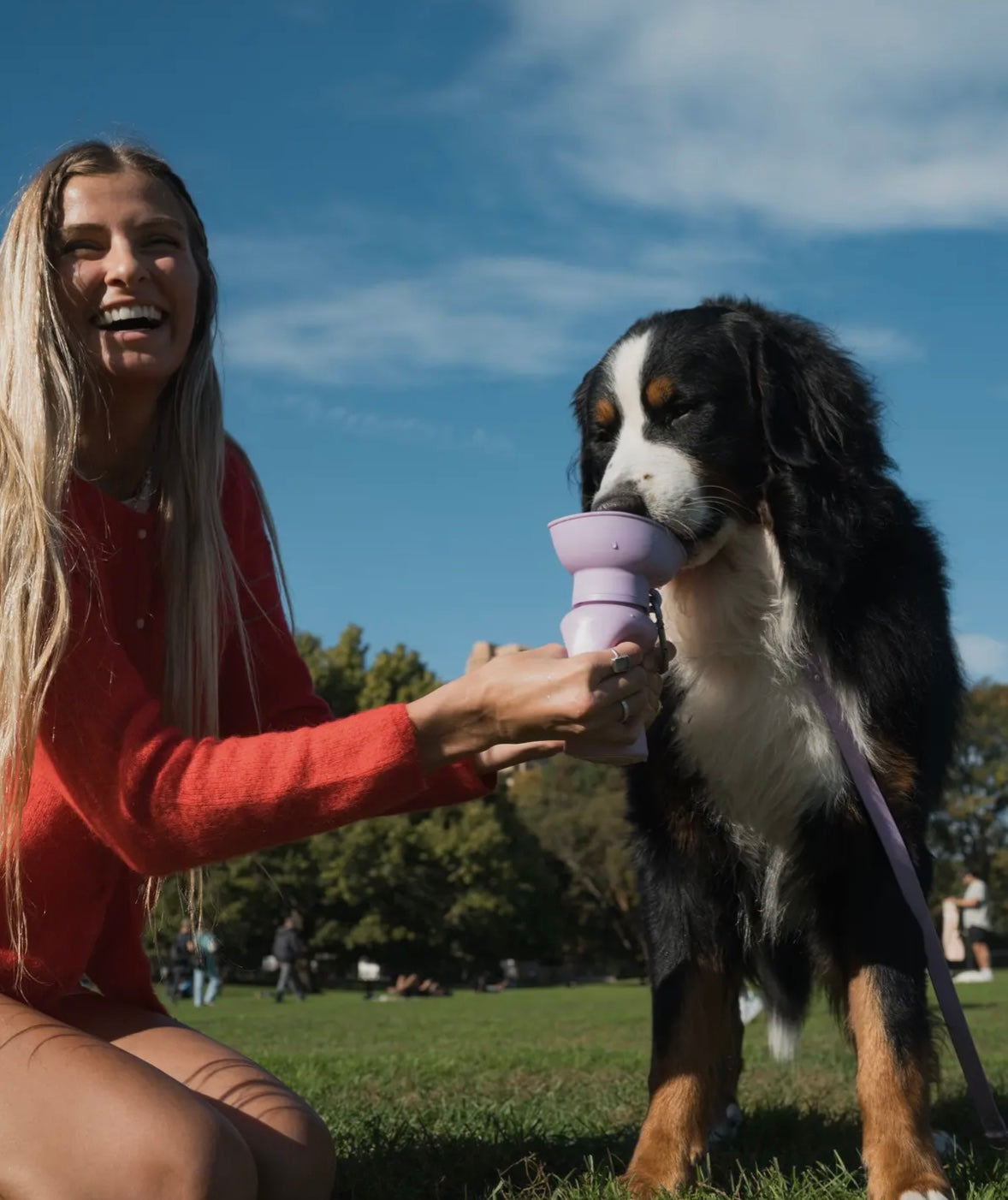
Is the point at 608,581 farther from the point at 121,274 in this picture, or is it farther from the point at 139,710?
the point at 121,274

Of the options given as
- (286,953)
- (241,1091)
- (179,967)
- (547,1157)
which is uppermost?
(241,1091)

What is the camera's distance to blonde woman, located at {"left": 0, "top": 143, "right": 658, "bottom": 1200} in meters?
2.47

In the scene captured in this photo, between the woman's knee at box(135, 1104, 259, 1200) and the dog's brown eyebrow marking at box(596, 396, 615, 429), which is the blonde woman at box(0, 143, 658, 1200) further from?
the dog's brown eyebrow marking at box(596, 396, 615, 429)

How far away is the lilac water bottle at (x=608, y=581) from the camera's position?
2.44m

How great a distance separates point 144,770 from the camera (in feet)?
8.37

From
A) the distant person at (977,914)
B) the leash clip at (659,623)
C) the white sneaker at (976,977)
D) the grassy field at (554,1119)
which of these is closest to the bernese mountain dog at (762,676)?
the grassy field at (554,1119)

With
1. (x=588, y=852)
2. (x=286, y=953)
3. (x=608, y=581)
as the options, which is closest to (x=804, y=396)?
(x=608, y=581)

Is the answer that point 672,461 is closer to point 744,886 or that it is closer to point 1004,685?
point 744,886

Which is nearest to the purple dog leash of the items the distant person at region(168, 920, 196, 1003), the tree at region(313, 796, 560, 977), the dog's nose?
the dog's nose

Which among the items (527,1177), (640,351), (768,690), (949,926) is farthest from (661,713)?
(949,926)

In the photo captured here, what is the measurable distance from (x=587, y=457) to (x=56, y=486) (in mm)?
1789

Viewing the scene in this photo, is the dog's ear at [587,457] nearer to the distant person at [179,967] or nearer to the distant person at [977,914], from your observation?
the distant person at [977,914]

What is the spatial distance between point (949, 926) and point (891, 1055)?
61.0 feet

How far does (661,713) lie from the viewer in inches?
148
